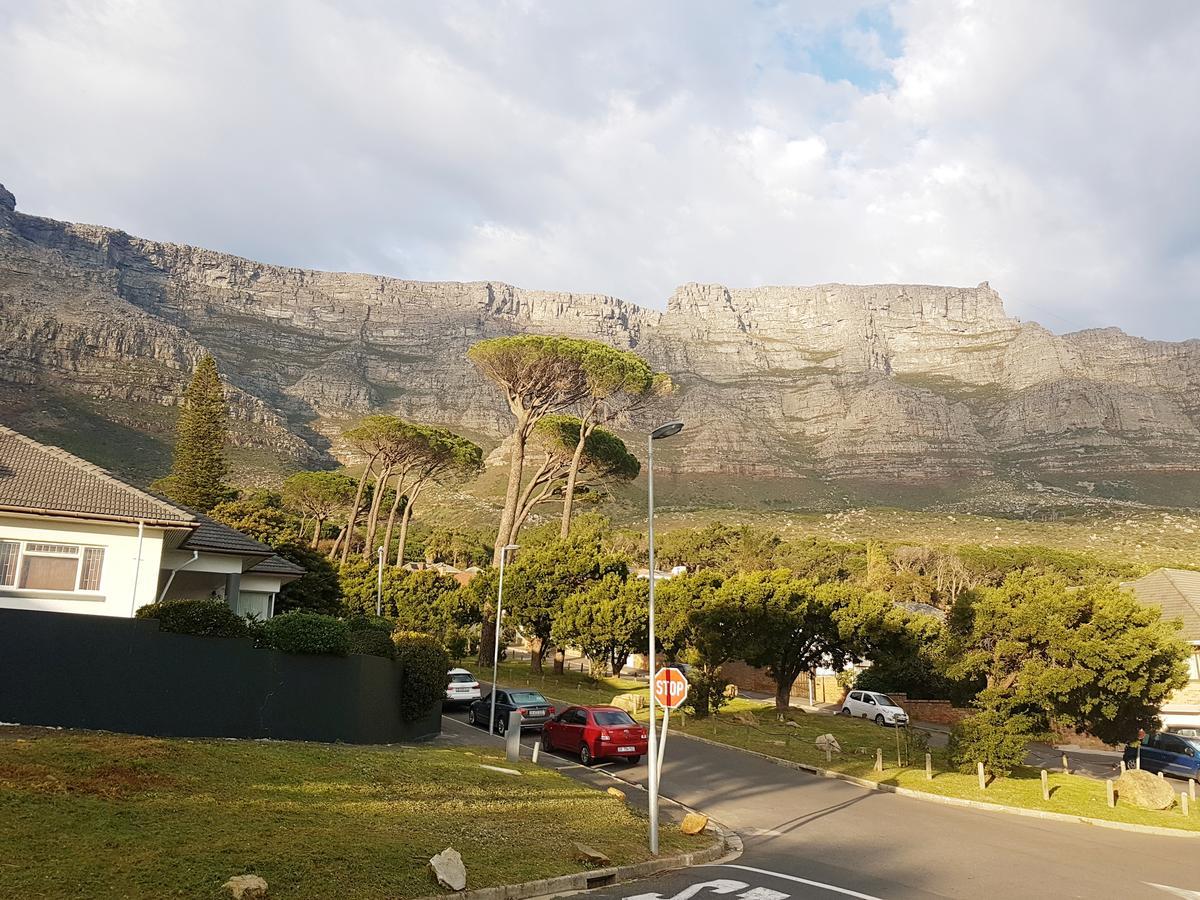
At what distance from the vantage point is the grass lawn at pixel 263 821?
26.2 ft

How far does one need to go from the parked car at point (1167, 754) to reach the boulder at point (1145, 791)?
741 cm

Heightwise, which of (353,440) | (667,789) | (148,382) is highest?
(148,382)

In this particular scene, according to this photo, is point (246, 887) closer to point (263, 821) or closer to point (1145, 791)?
point (263, 821)

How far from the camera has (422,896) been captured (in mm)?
8812

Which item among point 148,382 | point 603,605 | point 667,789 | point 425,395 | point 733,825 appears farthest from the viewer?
point 425,395

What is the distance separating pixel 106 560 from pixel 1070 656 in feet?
93.6

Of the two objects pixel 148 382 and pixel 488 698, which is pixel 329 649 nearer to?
pixel 488 698

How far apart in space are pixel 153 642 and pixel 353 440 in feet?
164

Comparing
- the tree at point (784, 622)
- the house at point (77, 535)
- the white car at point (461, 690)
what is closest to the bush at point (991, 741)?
the tree at point (784, 622)

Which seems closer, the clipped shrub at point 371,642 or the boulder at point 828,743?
the clipped shrub at point 371,642

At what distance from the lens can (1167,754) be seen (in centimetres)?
2800

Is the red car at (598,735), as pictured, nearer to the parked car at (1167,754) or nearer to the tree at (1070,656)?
the tree at (1070,656)

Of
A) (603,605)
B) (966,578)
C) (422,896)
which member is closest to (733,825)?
(422,896)

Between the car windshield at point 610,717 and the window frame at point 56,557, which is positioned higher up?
the window frame at point 56,557
